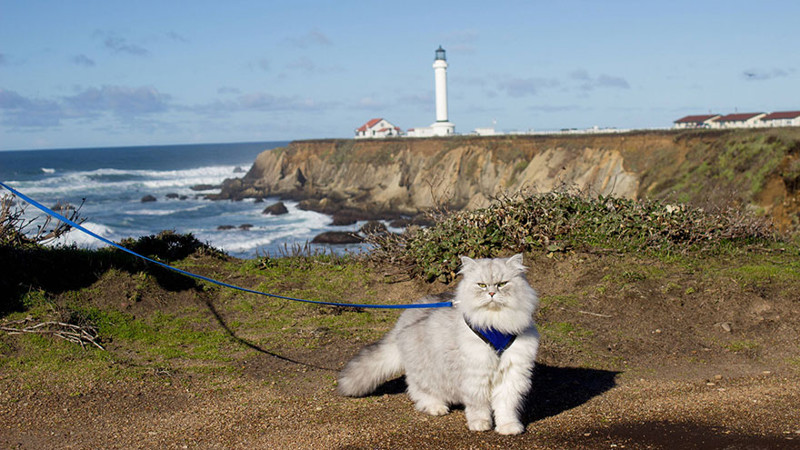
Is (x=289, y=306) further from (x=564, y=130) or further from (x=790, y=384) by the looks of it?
(x=564, y=130)

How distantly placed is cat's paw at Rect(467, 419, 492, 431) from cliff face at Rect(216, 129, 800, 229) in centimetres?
622

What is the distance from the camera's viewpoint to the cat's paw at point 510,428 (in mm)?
A: 4941

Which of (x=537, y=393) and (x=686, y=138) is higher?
(x=686, y=138)

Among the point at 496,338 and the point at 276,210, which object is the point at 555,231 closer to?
the point at 496,338

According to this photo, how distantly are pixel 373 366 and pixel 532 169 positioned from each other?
49422 millimetres

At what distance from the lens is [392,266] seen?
10414 mm

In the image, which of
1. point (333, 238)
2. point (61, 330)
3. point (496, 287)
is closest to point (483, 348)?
point (496, 287)

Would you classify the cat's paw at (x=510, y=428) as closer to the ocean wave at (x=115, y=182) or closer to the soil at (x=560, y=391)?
the soil at (x=560, y=391)

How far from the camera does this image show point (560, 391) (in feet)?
19.8

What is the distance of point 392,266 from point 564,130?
193 feet

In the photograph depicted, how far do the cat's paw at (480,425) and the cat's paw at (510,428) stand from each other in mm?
97

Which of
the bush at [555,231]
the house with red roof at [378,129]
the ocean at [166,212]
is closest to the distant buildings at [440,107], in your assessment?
the house with red roof at [378,129]

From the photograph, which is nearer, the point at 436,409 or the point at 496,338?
the point at 496,338

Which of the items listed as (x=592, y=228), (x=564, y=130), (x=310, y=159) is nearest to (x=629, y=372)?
(x=592, y=228)
